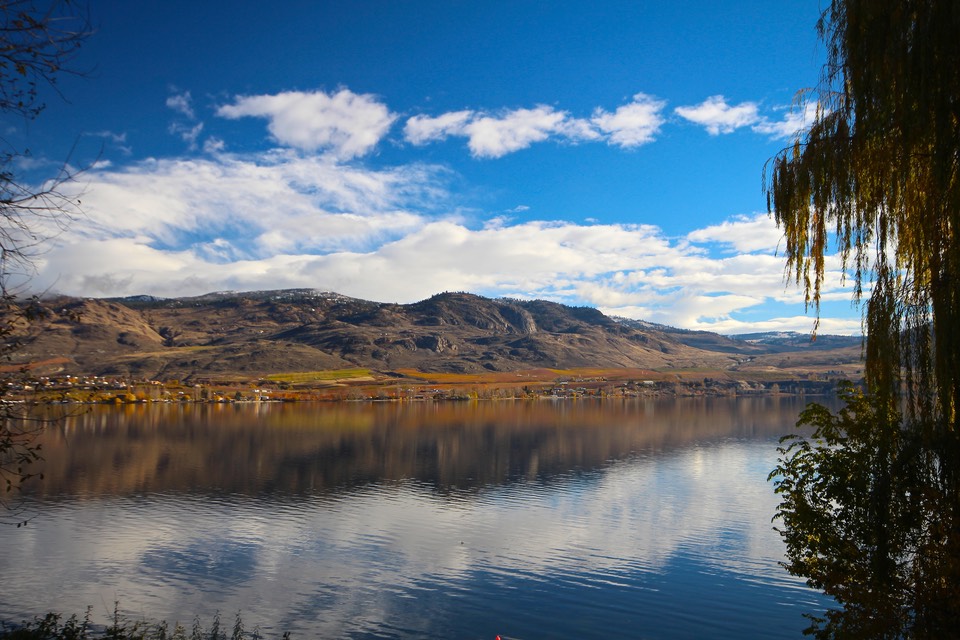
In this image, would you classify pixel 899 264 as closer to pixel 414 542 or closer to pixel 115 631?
pixel 115 631

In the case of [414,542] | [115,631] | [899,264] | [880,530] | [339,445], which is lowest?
[339,445]

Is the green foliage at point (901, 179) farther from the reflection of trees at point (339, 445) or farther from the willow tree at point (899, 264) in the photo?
the reflection of trees at point (339, 445)

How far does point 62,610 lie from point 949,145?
29.9m

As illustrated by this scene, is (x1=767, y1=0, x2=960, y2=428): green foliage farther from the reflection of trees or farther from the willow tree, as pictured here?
the reflection of trees

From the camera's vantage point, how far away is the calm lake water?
24688 millimetres

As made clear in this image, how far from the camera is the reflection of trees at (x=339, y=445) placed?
5859cm

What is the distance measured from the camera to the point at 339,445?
85.4 m

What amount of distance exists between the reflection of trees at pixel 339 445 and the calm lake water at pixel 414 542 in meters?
0.61

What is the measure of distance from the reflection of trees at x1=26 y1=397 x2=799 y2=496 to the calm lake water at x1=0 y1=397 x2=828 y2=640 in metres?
0.61

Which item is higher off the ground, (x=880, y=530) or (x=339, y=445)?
(x=880, y=530)

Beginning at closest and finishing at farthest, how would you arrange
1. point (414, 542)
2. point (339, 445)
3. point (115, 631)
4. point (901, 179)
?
point (901, 179) → point (115, 631) → point (414, 542) → point (339, 445)

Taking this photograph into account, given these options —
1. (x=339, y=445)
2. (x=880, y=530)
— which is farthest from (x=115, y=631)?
(x=339, y=445)

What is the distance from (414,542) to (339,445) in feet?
169

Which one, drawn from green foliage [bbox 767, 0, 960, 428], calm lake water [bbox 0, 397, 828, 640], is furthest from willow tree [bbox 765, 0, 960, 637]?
calm lake water [bbox 0, 397, 828, 640]
